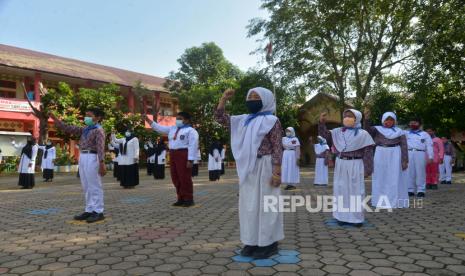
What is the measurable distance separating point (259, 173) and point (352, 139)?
2.15 meters

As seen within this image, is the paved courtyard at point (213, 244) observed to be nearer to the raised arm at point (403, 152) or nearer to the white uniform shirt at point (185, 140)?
the raised arm at point (403, 152)

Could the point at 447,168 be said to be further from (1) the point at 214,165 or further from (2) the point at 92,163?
(2) the point at 92,163

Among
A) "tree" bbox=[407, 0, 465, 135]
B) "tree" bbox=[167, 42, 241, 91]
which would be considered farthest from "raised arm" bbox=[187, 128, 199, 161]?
"tree" bbox=[167, 42, 241, 91]

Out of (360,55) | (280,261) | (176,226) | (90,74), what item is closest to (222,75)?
(90,74)

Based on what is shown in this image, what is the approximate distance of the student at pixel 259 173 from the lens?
13.3 feet

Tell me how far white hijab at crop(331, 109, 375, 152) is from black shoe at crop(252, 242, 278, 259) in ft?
7.47

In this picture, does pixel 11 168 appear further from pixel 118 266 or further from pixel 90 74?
pixel 118 266

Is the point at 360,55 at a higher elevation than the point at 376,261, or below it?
higher

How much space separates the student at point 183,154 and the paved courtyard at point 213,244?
1.87ft

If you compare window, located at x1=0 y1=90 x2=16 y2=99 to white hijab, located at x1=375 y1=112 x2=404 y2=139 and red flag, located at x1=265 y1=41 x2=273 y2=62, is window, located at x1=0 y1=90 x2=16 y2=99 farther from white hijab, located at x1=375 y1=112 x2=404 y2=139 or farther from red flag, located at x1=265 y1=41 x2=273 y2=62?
white hijab, located at x1=375 y1=112 x2=404 y2=139

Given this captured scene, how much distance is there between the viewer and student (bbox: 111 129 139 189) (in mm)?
11873

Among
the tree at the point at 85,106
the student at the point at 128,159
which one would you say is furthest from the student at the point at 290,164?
the tree at the point at 85,106

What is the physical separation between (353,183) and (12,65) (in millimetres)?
21739

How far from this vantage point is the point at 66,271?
3.66 metres
